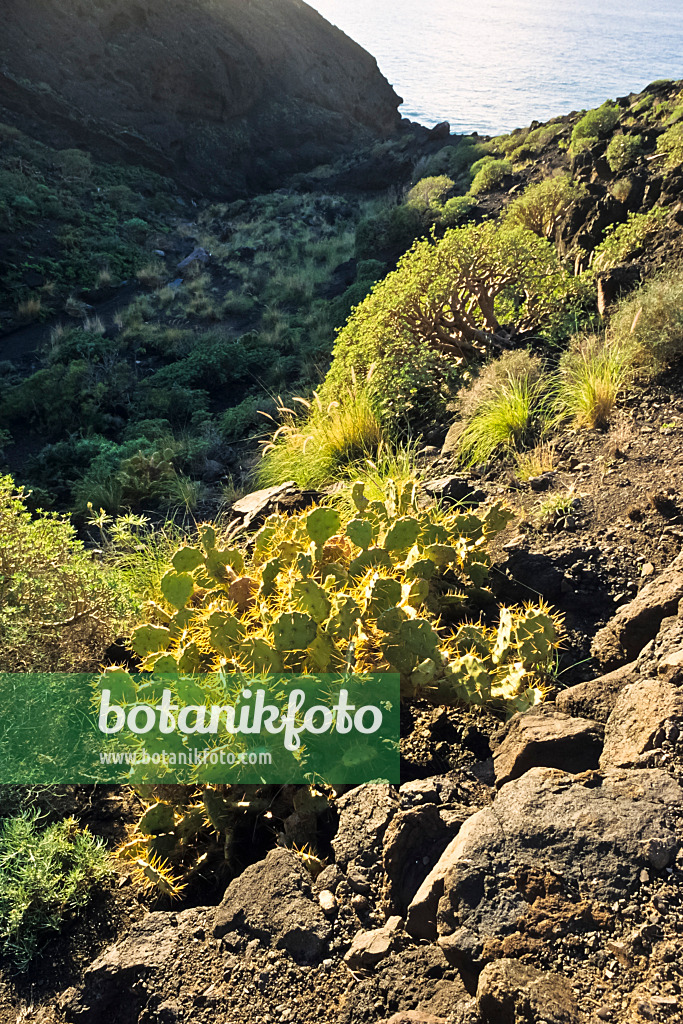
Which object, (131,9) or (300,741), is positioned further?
(131,9)

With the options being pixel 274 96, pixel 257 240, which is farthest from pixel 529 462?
pixel 274 96

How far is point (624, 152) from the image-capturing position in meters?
10.8

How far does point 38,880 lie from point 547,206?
37.0 feet

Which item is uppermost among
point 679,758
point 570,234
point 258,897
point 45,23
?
point 45,23

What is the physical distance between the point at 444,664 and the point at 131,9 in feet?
104

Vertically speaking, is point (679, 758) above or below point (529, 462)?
below

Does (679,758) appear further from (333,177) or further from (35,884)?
(333,177)

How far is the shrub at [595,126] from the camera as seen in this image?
15.1 m

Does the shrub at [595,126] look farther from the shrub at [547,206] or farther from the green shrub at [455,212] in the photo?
the shrub at [547,206]

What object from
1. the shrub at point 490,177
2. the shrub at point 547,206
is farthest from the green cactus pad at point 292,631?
the shrub at point 490,177

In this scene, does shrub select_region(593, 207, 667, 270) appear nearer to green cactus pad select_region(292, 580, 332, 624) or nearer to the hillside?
the hillside

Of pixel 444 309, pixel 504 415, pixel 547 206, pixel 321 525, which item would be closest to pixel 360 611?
pixel 321 525

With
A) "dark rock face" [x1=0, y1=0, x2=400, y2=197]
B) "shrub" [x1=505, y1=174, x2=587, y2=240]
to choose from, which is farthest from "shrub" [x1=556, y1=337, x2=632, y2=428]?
"dark rock face" [x1=0, y1=0, x2=400, y2=197]

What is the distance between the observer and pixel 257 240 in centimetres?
1844
